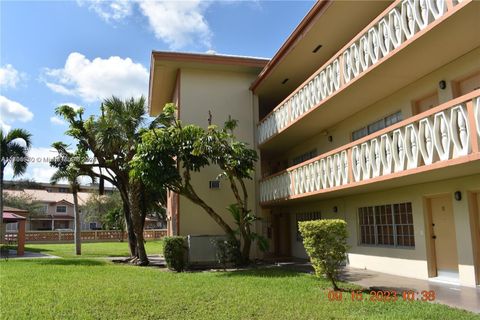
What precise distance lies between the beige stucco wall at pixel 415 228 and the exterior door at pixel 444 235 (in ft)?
0.99

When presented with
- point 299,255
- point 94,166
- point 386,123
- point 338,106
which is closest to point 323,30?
point 338,106

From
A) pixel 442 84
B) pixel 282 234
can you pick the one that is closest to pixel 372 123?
pixel 442 84

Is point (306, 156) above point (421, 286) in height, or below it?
above

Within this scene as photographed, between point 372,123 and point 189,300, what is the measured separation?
8879 mm

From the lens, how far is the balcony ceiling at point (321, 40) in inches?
535

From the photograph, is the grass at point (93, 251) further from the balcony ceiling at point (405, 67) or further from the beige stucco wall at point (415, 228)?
the balcony ceiling at point (405, 67)

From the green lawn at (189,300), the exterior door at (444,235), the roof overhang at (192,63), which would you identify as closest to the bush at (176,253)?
the green lawn at (189,300)

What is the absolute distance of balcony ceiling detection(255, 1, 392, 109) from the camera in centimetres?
1359

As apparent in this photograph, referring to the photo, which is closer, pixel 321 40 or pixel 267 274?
pixel 267 274

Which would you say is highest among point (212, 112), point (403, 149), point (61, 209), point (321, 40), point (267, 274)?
point (321, 40)

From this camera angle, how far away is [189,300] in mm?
9477

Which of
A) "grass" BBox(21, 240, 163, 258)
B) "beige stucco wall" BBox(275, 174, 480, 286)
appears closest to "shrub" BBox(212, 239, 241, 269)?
"beige stucco wall" BBox(275, 174, 480, 286)

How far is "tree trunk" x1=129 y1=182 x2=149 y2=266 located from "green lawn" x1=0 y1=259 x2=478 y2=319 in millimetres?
5182

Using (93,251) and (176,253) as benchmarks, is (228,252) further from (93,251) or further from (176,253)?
(93,251)
